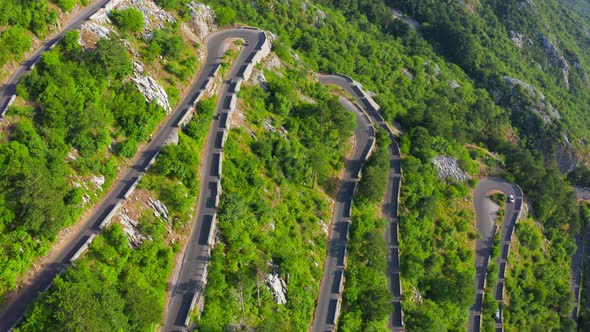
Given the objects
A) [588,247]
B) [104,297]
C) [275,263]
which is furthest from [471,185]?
[104,297]

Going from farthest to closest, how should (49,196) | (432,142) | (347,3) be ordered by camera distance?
1. (347,3)
2. (432,142)
3. (49,196)

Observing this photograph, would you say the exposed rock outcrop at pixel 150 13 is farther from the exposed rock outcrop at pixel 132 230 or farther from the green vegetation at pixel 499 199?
the green vegetation at pixel 499 199

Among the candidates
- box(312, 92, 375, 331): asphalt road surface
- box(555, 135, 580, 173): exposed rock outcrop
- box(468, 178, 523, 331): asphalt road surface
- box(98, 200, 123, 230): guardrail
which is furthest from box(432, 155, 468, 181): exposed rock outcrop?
box(555, 135, 580, 173): exposed rock outcrop

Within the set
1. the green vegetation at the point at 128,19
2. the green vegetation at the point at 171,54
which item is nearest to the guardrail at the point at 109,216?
the green vegetation at the point at 171,54

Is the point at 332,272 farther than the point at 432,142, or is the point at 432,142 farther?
the point at 432,142

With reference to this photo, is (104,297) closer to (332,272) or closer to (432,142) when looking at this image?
(332,272)

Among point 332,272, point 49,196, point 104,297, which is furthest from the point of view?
point 332,272

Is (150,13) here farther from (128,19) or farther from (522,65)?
(522,65)
